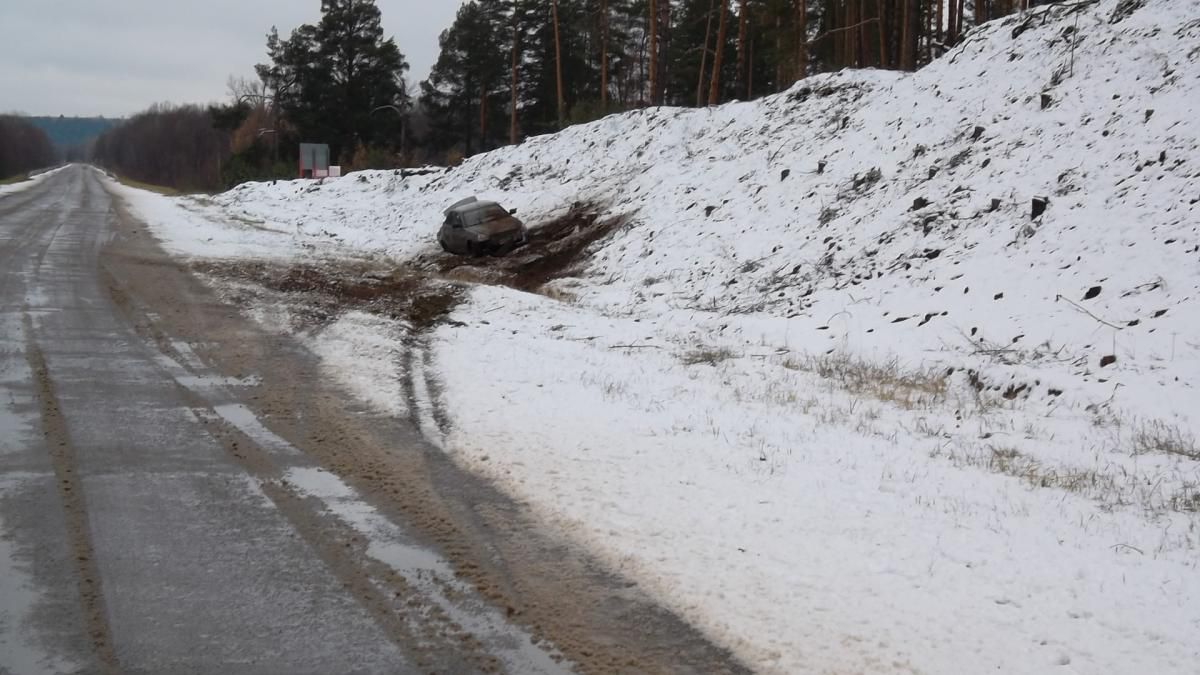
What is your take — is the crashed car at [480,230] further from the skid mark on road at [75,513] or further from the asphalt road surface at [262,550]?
the skid mark on road at [75,513]

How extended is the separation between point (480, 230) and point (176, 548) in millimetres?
19014

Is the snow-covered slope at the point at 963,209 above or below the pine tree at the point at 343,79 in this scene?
below

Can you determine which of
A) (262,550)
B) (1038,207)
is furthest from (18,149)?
(262,550)

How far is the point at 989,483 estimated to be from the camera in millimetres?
6219

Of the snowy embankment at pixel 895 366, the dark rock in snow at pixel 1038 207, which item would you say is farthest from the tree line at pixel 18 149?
the dark rock in snow at pixel 1038 207

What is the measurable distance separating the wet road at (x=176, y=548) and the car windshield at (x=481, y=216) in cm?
1539

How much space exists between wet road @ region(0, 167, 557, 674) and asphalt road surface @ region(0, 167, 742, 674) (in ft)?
0.04

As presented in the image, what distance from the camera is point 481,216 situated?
23.7 meters

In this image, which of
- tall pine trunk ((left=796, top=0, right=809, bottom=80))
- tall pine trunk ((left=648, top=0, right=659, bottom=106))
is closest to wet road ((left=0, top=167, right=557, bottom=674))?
tall pine trunk ((left=648, top=0, right=659, bottom=106))

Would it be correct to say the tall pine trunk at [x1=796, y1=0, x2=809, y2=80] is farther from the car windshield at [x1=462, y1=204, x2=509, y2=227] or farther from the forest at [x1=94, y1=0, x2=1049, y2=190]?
the car windshield at [x1=462, y1=204, x2=509, y2=227]

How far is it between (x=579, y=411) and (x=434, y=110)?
188ft

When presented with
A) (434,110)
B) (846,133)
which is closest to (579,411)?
(846,133)

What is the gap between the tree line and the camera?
12150 centimetres

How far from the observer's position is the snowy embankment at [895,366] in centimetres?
445
